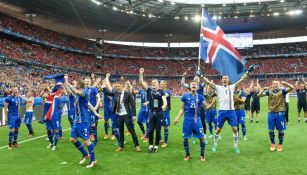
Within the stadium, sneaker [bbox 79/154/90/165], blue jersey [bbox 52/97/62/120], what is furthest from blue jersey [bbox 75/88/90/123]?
blue jersey [bbox 52/97/62/120]

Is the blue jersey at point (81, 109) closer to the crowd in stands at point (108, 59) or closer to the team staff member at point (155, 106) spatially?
the team staff member at point (155, 106)

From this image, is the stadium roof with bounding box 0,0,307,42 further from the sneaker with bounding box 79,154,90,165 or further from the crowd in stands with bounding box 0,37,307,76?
the sneaker with bounding box 79,154,90,165

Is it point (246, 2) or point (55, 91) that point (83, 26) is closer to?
point (246, 2)

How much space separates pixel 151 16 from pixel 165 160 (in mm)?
Result: 43884

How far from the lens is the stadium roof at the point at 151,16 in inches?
1702

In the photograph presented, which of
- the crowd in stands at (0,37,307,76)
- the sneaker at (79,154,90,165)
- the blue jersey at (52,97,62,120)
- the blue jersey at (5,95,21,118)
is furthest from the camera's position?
the crowd in stands at (0,37,307,76)

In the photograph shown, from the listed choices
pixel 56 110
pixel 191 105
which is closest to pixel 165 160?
pixel 191 105

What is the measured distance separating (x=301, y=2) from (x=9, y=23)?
44272mm

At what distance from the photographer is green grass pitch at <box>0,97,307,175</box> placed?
8.45 m

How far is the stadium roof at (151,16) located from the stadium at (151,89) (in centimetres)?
21

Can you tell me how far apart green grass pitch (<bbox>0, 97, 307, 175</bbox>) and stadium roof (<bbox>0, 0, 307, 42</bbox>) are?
31448mm

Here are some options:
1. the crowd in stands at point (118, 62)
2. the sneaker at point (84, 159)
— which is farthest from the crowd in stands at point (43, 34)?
the sneaker at point (84, 159)

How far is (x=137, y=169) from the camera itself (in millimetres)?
8586

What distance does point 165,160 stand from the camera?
9641 millimetres
